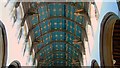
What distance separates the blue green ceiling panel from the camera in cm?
2159

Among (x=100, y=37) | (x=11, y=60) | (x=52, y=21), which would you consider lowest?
(x=11, y=60)

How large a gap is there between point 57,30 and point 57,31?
0.24 m

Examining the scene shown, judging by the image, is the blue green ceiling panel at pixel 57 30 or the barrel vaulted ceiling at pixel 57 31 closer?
the barrel vaulted ceiling at pixel 57 31

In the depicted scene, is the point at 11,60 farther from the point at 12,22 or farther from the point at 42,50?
the point at 42,50

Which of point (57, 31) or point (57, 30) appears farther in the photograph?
point (57, 31)

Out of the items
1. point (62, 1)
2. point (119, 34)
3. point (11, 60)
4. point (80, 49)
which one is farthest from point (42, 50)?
point (119, 34)

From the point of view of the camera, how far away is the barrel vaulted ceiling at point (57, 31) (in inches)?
843

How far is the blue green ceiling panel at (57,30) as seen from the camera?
2159 centimetres

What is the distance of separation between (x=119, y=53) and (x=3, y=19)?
8.65 meters

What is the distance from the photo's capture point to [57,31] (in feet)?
84.3

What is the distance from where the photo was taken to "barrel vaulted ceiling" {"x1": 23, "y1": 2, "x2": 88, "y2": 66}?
21406 mm

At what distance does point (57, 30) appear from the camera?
2547 centimetres

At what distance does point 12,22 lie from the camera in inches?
635

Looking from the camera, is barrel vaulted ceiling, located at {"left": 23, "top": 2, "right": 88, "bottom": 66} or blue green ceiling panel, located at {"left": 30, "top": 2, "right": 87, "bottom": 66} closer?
barrel vaulted ceiling, located at {"left": 23, "top": 2, "right": 88, "bottom": 66}
